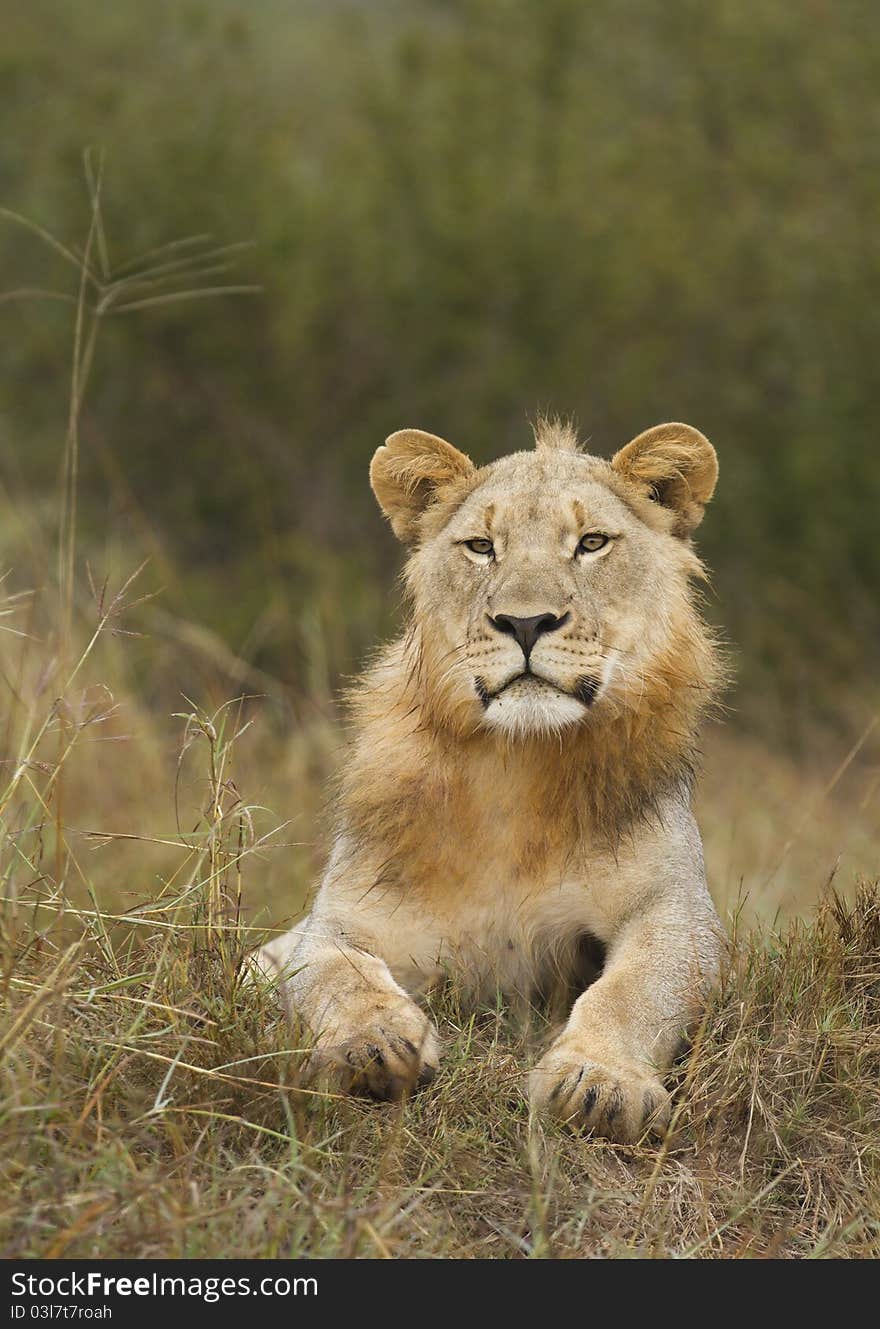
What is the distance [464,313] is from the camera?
14289mm

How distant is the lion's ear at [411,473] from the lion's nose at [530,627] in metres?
0.67

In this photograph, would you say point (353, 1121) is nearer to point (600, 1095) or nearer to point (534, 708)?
point (600, 1095)

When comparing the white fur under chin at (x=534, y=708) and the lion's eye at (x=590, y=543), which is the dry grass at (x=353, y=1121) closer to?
the white fur under chin at (x=534, y=708)

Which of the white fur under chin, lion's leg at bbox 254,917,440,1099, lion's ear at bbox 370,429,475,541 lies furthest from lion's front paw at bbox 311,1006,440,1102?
lion's ear at bbox 370,429,475,541

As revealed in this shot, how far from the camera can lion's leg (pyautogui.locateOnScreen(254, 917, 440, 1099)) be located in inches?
123

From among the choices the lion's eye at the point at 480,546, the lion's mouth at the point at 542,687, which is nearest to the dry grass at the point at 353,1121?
the lion's mouth at the point at 542,687

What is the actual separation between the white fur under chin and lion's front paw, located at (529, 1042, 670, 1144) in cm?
68

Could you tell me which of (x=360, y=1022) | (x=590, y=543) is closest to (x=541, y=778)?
(x=590, y=543)

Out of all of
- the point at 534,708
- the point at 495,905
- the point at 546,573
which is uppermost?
the point at 546,573

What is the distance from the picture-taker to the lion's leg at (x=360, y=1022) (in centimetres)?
312

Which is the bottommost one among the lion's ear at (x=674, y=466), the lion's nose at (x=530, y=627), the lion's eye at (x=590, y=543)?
the lion's nose at (x=530, y=627)

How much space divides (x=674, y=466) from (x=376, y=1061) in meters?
1.65

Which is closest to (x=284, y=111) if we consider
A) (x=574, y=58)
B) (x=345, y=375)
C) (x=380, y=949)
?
(x=574, y=58)

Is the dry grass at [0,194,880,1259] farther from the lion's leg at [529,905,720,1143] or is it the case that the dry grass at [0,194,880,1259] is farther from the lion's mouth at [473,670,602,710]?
the lion's mouth at [473,670,602,710]
